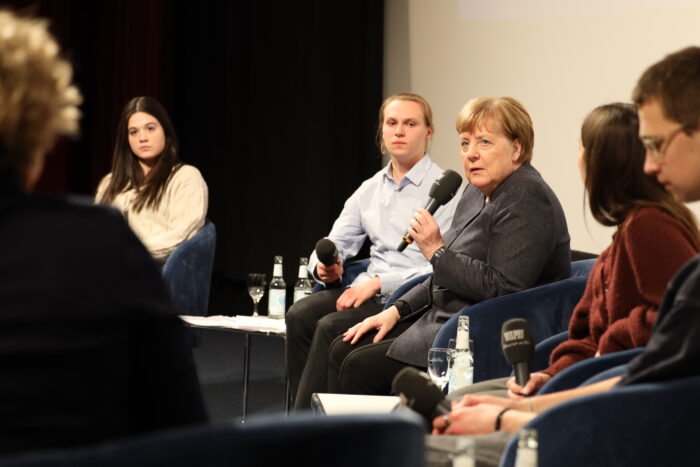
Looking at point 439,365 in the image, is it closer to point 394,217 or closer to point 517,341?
point 517,341

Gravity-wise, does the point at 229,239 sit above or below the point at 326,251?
above

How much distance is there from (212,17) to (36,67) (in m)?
6.01

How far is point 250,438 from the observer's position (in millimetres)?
989

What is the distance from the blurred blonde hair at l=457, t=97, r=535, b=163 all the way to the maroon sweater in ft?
2.95

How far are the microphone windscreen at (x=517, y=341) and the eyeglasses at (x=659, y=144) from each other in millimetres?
475

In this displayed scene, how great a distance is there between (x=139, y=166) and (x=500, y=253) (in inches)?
96.2

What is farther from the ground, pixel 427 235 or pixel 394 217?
pixel 394 217

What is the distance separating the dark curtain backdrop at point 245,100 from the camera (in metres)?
6.42

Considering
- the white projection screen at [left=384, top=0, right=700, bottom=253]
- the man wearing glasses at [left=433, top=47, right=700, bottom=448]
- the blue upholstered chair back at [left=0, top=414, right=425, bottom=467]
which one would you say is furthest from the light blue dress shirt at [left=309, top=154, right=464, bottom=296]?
the blue upholstered chair back at [left=0, top=414, right=425, bottom=467]

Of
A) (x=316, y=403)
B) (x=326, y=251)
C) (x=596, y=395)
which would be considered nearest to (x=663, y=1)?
(x=326, y=251)

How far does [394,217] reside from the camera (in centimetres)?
413

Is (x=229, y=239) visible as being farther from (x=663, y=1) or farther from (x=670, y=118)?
(x=670, y=118)

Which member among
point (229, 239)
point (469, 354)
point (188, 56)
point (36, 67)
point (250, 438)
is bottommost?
point (250, 438)

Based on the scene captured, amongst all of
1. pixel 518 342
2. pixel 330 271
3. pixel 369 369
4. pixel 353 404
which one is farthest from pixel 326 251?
pixel 518 342
